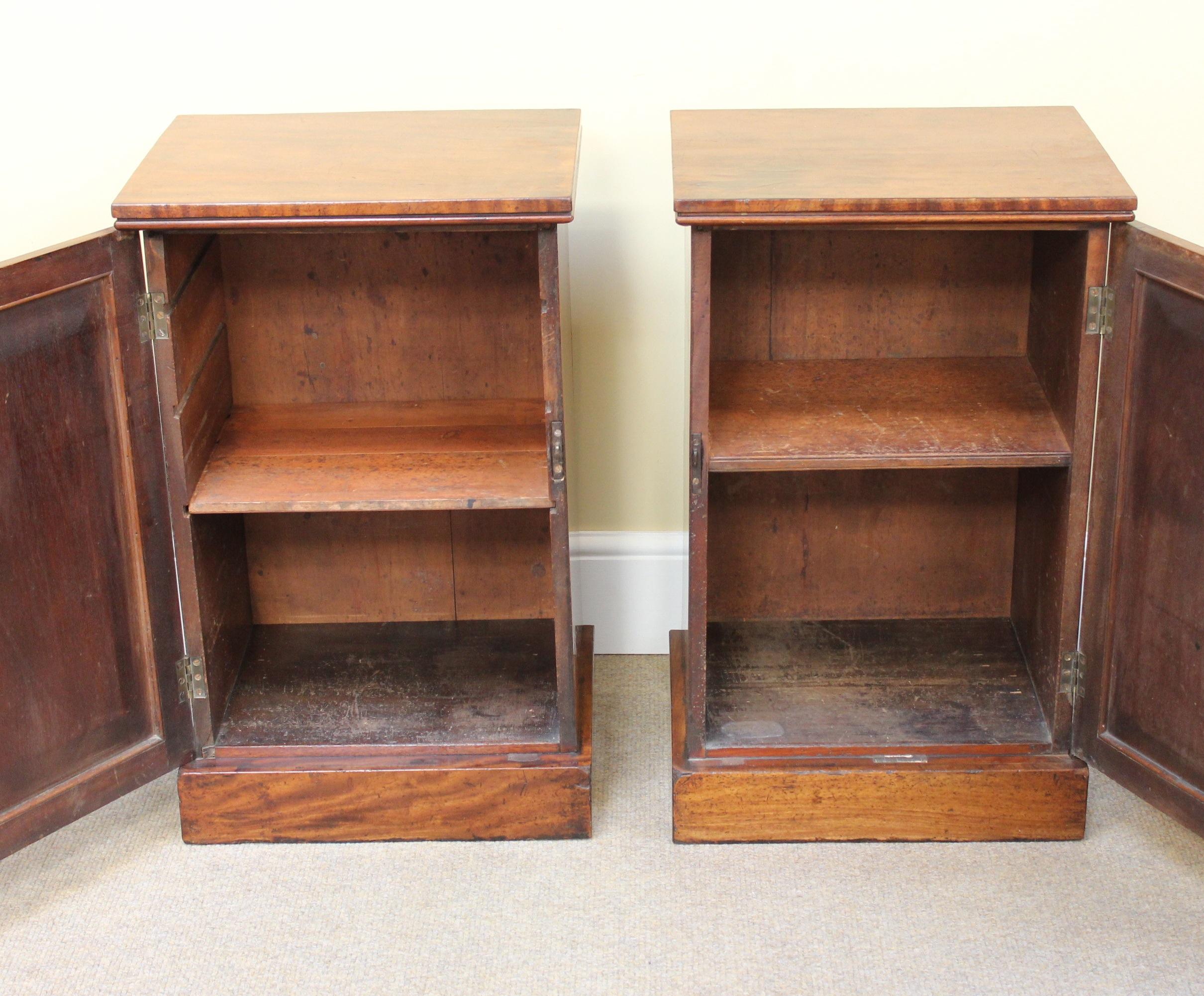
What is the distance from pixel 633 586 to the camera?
2.69 metres

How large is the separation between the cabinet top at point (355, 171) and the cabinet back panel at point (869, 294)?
40 cm

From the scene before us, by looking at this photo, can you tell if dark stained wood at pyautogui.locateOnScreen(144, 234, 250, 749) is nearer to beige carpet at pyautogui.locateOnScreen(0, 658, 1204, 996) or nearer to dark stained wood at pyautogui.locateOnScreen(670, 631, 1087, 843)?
beige carpet at pyautogui.locateOnScreen(0, 658, 1204, 996)

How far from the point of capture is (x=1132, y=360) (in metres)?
1.85

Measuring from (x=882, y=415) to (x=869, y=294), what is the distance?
0.30m

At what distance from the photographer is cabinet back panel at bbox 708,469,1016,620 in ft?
7.89

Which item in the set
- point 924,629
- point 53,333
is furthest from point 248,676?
point 924,629

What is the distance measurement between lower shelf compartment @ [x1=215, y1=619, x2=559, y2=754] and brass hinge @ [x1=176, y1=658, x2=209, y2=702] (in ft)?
0.34

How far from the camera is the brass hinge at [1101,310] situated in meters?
1.88

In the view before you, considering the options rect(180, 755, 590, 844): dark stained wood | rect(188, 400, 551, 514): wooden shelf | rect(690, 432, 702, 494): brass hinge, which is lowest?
rect(180, 755, 590, 844): dark stained wood

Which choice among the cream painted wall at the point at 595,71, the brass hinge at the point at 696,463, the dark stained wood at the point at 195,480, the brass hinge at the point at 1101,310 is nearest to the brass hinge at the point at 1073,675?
the brass hinge at the point at 1101,310

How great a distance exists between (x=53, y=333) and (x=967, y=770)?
1.49m

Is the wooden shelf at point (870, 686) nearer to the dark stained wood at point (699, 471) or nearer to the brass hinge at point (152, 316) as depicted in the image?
the dark stained wood at point (699, 471)

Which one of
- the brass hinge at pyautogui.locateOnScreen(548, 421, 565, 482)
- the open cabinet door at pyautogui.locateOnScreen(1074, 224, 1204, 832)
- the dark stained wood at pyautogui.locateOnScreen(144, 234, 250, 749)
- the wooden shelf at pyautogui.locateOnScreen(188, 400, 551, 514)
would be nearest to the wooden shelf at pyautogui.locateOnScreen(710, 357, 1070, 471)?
the open cabinet door at pyautogui.locateOnScreen(1074, 224, 1204, 832)

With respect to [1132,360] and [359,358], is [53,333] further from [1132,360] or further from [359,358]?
[1132,360]
